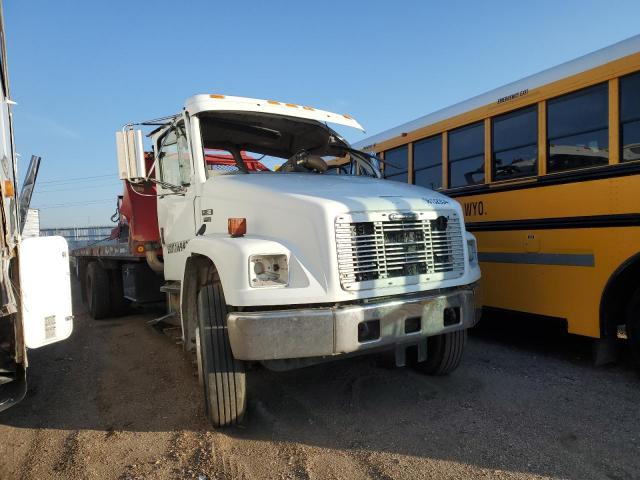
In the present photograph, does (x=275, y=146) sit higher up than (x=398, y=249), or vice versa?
(x=275, y=146)

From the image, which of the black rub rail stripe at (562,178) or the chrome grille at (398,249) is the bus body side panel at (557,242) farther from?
the chrome grille at (398,249)

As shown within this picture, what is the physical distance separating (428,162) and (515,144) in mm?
1314

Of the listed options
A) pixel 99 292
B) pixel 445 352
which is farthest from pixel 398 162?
pixel 99 292

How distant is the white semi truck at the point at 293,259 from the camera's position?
3.02 meters

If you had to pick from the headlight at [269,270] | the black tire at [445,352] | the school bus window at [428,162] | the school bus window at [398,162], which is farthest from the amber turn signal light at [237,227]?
the school bus window at [398,162]

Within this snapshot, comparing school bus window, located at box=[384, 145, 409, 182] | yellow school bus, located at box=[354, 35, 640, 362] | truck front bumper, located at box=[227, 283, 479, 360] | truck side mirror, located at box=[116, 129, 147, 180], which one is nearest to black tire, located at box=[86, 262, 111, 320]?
truck side mirror, located at box=[116, 129, 147, 180]

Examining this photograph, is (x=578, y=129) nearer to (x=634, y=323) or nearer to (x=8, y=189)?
(x=634, y=323)

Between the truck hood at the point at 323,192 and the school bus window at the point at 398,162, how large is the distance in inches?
95.0

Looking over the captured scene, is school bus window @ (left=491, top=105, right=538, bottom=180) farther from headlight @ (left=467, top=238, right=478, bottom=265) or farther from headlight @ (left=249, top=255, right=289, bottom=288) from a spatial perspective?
headlight @ (left=249, top=255, right=289, bottom=288)

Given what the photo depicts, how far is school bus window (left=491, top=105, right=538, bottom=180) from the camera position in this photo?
16.0ft

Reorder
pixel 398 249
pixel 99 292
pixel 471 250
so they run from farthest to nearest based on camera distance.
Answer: pixel 99 292 → pixel 471 250 → pixel 398 249

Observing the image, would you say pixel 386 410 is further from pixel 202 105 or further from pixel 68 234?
pixel 68 234

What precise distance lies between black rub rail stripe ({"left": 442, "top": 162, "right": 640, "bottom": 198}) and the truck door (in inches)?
127

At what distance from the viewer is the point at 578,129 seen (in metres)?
4.43
